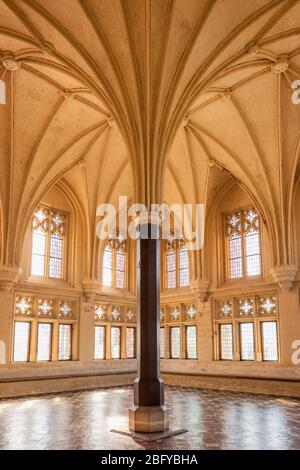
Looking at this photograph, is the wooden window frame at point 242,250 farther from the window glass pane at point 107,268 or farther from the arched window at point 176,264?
the window glass pane at point 107,268

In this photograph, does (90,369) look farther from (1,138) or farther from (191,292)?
(1,138)

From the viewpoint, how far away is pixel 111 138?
701 inches

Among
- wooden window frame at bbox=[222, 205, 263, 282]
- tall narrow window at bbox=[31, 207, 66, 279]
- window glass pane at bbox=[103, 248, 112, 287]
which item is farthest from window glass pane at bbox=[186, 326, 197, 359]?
tall narrow window at bbox=[31, 207, 66, 279]

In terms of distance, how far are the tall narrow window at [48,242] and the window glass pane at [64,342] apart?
2.16m

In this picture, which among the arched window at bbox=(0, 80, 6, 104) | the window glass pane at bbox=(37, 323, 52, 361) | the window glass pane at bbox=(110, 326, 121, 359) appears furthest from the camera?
the window glass pane at bbox=(110, 326, 121, 359)

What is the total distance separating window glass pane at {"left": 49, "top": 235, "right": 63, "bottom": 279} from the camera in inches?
764

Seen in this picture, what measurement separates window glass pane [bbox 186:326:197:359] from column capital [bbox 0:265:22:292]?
809cm

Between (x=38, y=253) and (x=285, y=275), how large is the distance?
381 inches

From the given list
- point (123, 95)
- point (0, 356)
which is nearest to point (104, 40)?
point (123, 95)

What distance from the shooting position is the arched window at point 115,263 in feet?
70.2

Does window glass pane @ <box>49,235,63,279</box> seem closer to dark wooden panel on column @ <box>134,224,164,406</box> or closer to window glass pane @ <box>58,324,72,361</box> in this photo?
window glass pane @ <box>58,324,72,361</box>

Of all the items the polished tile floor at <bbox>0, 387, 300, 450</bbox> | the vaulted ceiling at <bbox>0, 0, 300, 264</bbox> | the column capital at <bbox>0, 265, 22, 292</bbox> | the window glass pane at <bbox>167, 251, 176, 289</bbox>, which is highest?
the vaulted ceiling at <bbox>0, 0, 300, 264</bbox>

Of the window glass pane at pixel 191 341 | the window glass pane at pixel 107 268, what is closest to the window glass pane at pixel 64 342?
the window glass pane at pixel 107 268

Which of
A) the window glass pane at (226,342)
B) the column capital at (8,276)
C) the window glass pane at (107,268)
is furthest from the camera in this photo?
the window glass pane at (107,268)
